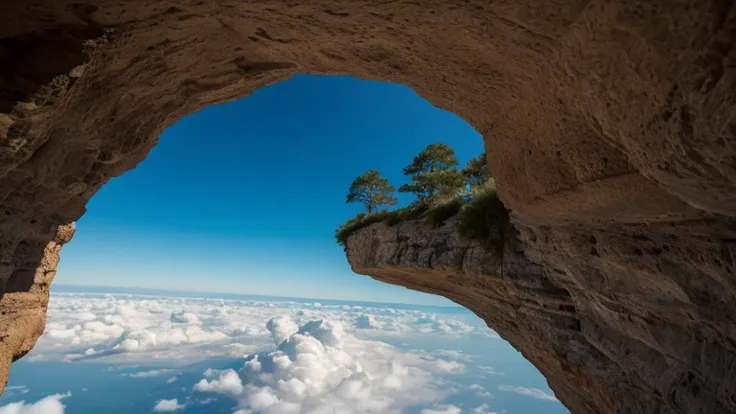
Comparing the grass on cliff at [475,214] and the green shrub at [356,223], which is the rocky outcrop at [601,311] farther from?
the green shrub at [356,223]

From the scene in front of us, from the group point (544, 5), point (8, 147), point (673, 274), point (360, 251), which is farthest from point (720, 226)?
point (360, 251)

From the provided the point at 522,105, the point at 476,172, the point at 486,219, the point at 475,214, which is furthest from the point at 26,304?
the point at 476,172

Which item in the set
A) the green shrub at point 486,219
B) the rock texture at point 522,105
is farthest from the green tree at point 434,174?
the rock texture at point 522,105

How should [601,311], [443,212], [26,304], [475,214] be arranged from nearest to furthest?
1. [26,304]
2. [601,311]
3. [475,214]
4. [443,212]

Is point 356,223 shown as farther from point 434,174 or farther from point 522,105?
point 522,105

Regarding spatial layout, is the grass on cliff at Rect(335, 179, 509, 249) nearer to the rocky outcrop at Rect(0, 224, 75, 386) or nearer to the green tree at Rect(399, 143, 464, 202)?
the green tree at Rect(399, 143, 464, 202)
